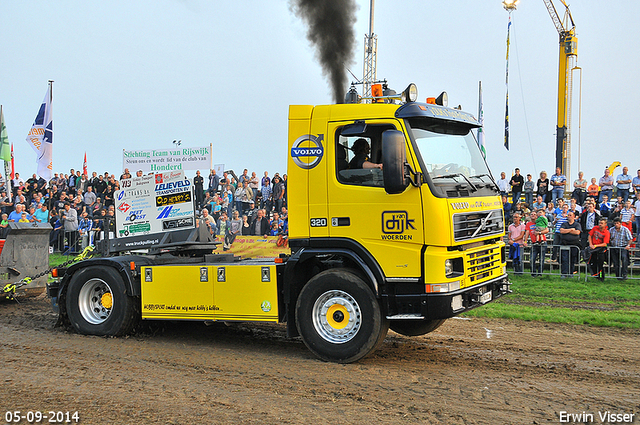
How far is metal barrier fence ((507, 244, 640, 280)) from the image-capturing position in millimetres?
14000

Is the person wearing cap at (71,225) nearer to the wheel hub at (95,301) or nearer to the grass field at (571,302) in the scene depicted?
the wheel hub at (95,301)

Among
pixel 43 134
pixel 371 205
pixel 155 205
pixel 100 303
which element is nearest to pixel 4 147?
pixel 43 134

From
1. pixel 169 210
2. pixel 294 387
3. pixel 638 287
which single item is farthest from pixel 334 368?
pixel 638 287

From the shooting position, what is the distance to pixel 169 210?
9.02 m

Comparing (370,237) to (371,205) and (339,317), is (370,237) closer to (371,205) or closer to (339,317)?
(371,205)

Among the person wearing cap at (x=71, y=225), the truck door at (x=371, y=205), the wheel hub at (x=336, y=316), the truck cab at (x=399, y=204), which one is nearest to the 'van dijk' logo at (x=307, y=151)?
the truck cab at (x=399, y=204)

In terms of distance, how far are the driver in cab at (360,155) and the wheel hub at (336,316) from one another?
1.57 metres

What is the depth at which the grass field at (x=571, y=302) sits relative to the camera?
968cm

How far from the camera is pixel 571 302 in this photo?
454 inches

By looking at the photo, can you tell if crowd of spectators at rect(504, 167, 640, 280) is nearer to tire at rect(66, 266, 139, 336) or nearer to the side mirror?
the side mirror

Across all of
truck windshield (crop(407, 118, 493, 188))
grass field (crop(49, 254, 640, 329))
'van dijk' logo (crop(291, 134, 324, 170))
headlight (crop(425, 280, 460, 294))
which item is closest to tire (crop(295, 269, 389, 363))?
headlight (crop(425, 280, 460, 294))

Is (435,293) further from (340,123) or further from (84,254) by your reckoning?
(84,254)

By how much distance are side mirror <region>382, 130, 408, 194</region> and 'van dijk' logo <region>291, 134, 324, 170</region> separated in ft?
3.38

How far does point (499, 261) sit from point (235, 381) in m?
3.86
